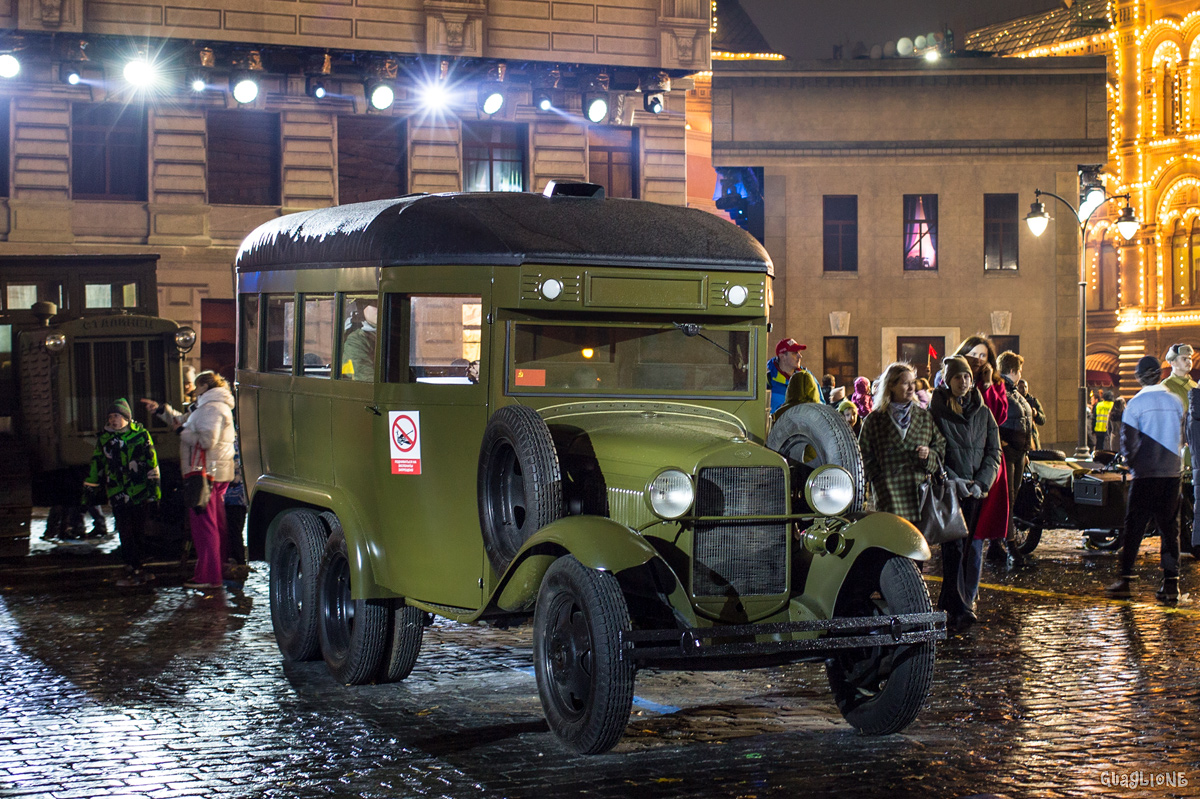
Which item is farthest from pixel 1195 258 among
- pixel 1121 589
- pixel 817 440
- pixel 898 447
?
pixel 817 440

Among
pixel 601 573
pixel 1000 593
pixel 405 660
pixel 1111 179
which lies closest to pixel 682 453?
pixel 601 573

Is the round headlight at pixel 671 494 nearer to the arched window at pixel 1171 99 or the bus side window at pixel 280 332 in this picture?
the bus side window at pixel 280 332

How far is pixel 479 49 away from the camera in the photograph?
93.9 feet

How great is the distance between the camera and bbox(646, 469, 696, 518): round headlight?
6824 millimetres

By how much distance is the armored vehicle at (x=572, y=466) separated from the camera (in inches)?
269

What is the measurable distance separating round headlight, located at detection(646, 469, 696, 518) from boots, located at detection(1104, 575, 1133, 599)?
624 cm

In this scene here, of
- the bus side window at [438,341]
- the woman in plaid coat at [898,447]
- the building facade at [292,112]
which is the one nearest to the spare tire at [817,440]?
the bus side window at [438,341]

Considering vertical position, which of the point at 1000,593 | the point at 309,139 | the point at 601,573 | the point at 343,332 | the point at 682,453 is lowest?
the point at 1000,593

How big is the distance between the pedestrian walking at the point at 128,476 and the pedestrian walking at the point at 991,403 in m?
7.02

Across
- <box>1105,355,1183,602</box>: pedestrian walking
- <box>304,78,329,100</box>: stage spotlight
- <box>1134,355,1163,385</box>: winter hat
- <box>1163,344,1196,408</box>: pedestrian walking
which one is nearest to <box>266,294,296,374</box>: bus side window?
<box>1105,355,1183,602</box>: pedestrian walking

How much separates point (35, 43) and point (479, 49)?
316 inches

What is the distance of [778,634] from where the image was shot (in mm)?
6859

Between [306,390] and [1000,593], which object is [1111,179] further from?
[306,390]

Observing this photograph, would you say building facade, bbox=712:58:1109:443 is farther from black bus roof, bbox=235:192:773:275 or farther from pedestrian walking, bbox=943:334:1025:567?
black bus roof, bbox=235:192:773:275
